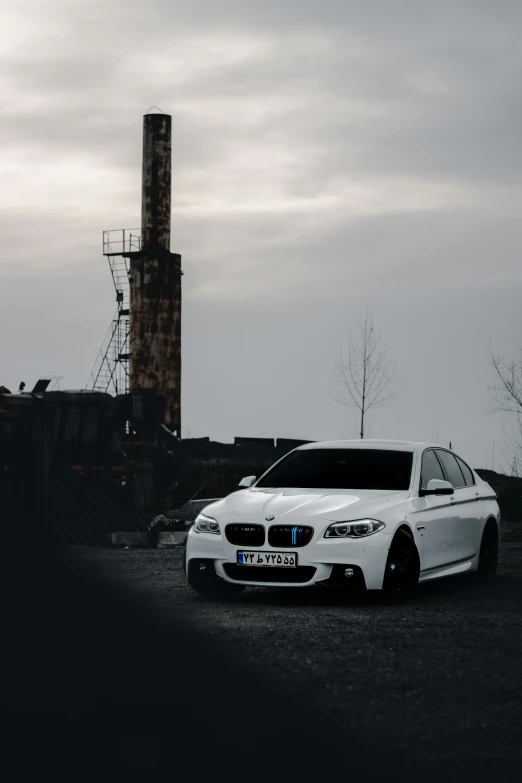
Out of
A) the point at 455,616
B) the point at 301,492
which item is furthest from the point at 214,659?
the point at 301,492

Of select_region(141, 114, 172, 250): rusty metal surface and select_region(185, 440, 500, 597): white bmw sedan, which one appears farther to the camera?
select_region(141, 114, 172, 250): rusty metal surface

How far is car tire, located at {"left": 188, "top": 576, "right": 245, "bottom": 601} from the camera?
10.5m

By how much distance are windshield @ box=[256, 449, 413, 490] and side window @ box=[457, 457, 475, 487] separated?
1.19 m

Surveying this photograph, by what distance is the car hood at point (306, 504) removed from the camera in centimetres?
1020

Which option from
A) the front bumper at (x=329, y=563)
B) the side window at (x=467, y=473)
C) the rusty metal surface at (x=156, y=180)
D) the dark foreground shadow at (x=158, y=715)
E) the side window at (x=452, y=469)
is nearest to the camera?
the dark foreground shadow at (x=158, y=715)

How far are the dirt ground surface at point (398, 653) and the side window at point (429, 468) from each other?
105 centimetres

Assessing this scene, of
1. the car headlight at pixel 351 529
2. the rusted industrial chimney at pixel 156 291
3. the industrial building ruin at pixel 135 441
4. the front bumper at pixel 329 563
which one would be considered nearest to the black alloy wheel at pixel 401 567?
the front bumper at pixel 329 563

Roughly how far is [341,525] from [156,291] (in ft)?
117

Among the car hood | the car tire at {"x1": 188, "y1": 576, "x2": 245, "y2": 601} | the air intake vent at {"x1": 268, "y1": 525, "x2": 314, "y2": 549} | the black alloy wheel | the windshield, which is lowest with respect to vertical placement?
→ the car tire at {"x1": 188, "y1": 576, "x2": 245, "y2": 601}

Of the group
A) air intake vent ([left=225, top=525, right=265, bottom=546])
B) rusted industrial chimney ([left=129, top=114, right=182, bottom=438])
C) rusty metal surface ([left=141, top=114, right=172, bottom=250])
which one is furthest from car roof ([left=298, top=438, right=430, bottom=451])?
rusty metal surface ([left=141, top=114, right=172, bottom=250])

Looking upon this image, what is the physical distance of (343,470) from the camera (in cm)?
1130

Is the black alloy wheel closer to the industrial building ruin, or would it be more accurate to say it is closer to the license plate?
the license plate

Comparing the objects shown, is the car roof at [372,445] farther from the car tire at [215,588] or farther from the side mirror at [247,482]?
the car tire at [215,588]

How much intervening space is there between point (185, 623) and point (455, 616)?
2165 mm
